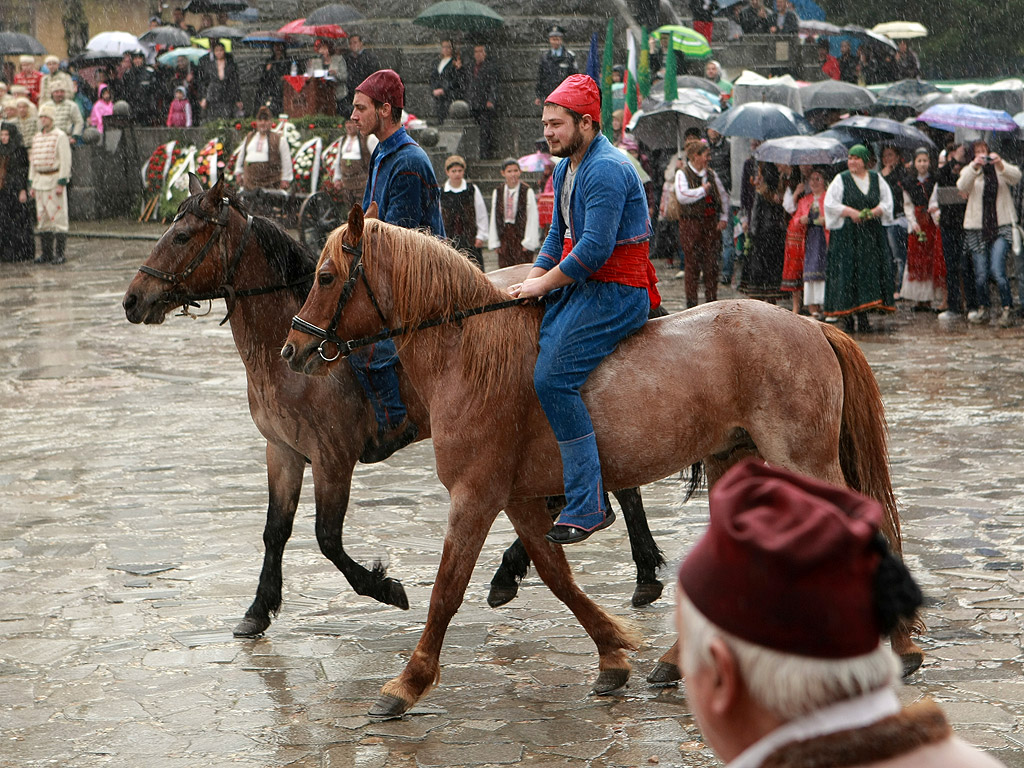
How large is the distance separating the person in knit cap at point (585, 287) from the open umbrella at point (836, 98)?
47.4 ft

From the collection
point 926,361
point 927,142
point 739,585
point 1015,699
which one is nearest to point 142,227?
point 927,142

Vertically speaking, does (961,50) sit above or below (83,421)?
above

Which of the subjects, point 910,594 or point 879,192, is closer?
point 910,594

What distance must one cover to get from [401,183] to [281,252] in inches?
25.4

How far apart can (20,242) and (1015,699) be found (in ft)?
72.8

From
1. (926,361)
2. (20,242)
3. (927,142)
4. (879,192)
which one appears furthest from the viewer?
(20,242)

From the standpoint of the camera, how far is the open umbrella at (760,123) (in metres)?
17.2

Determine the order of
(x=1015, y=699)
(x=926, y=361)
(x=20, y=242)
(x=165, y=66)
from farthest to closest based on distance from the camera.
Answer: (x=165, y=66) → (x=20, y=242) → (x=926, y=361) → (x=1015, y=699)

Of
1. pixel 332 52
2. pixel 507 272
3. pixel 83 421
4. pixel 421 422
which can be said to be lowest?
pixel 83 421

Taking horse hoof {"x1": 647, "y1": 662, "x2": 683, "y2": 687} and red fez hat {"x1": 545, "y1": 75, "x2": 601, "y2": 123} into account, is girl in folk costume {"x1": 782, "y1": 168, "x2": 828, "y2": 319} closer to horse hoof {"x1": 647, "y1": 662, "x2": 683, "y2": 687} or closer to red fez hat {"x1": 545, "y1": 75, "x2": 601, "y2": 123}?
red fez hat {"x1": 545, "y1": 75, "x2": 601, "y2": 123}

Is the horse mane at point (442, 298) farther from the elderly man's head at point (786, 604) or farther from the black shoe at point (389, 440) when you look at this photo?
the elderly man's head at point (786, 604)

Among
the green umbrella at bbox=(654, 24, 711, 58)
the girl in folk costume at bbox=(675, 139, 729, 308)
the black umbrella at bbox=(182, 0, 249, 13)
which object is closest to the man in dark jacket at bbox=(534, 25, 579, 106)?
the green umbrella at bbox=(654, 24, 711, 58)

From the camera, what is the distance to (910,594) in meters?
1.73

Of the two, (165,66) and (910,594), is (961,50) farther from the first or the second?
(910,594)
